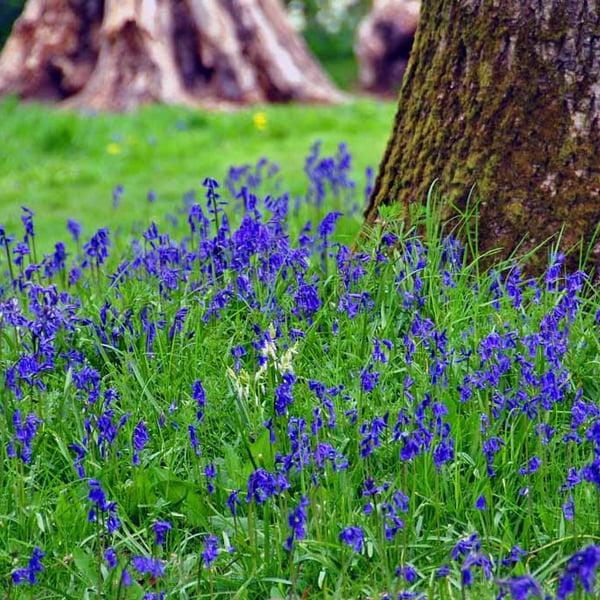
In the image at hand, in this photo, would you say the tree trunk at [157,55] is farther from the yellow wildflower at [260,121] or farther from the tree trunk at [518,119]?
the tree trunk at [518,119]

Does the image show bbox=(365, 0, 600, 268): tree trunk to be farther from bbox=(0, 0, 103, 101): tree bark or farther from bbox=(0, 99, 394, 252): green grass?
bbox=(0, 0, 103, 101): tree bark

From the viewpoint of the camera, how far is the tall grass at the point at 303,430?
102 inches

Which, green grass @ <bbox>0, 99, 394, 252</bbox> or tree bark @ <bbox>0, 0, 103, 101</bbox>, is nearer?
green grass @ <bbox>0, 99, 394, 252</bbox>

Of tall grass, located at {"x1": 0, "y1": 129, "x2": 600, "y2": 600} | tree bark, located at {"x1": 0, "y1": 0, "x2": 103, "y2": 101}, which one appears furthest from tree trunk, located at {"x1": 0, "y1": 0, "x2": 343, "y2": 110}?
tall grass, located at {"x1": 0, "y1": 129, "x2": 600, "y2": 600}

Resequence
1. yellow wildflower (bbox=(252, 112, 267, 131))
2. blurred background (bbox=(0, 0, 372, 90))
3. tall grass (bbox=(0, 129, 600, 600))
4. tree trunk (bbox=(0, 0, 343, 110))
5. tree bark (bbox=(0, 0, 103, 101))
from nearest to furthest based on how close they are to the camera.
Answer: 1. tall grass (bbox=(0, 129, 600, 600))
2. yellow wildflower (bbox=(252, 112, 267, 131))
3. tree trunk (bbox=(0, 0, 343, 110))
4. tree bark (bbox=(0, 0, 103, 101))
5. blurred background (bbox=(0, 0, 372, 90))

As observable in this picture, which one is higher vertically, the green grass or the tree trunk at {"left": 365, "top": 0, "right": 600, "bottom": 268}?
the tree trunk at {"left": 365, "top": 0, "right": 600, "bottom": 268}

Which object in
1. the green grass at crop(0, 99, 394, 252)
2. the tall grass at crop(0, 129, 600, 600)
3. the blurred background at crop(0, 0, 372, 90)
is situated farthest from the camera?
the blurred background at crop(0, 0, 372, 90)

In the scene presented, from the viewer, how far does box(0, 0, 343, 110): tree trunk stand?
12234mm

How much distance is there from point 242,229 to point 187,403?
0.94 meters

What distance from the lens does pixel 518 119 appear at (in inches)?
154

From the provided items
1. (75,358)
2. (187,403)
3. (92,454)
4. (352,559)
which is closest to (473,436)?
(352,559)

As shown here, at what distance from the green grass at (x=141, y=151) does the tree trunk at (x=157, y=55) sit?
0.99 metres

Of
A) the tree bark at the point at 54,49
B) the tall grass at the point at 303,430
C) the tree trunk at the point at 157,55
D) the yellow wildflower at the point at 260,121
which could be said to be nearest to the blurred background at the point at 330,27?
the tree trunk at the point at 157,55

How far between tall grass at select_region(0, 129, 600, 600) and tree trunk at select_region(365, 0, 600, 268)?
0.79 ft
